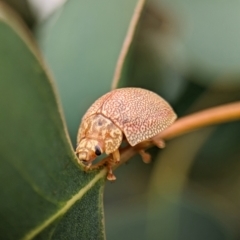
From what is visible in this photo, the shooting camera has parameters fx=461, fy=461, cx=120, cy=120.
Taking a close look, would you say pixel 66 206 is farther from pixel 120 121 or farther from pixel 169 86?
pixel 169 86

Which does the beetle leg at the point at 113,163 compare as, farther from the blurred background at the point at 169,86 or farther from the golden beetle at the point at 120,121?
the blurred background at the point at 169,86

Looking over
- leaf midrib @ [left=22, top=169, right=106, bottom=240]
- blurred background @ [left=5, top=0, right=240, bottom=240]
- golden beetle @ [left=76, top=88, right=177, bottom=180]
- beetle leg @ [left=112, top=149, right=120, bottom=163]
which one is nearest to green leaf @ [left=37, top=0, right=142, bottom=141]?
blurred background @ [left=5, top=0, right=240, bottom=240]

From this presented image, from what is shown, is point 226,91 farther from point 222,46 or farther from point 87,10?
point 87,10

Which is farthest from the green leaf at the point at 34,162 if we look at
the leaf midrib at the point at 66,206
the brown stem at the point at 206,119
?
the brown stem at the point at 206,119

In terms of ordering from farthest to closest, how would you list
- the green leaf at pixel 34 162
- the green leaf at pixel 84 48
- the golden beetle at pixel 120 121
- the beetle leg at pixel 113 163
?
the green leaf at pixel 84 48 → the golden beetle at pixel 120 121 → the beetle leg at pixel 113 163 → the green leaf at pixel 34 162

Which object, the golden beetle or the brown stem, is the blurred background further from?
the brown stem

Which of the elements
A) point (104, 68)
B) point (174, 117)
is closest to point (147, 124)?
point (174, 117)
